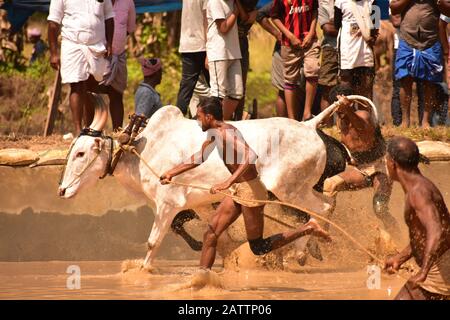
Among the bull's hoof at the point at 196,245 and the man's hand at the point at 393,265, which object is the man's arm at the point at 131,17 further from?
the man's hand at the point at 393,265

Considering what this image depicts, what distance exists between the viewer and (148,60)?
12.9 m

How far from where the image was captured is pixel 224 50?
12648mm

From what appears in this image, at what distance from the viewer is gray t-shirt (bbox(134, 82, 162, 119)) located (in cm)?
1273

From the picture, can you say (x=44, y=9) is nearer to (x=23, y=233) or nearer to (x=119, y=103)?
(x=119, y=103)

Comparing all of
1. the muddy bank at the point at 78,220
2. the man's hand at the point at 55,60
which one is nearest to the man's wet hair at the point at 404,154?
the muddy bank at the point at 78,220

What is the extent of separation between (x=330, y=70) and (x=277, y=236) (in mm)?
3729

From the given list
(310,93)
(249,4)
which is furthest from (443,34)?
(249,4)

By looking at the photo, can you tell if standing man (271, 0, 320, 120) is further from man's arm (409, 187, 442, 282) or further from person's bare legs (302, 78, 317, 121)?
man's arm (409, 187, 442, 282)

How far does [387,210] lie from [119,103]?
3.54 m

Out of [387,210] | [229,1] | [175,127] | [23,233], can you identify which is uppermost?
[229,1]

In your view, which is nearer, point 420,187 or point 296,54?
point 420,187

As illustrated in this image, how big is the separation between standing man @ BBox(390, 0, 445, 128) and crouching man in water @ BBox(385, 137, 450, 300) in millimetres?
5174

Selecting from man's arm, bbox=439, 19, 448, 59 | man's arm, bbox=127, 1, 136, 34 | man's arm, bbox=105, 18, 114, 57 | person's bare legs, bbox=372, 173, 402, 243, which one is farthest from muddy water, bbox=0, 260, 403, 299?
man's arm, bbox=439, 19, 448, 59

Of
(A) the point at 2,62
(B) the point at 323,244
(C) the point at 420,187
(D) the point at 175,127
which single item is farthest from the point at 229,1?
(A) the point at 2,62
